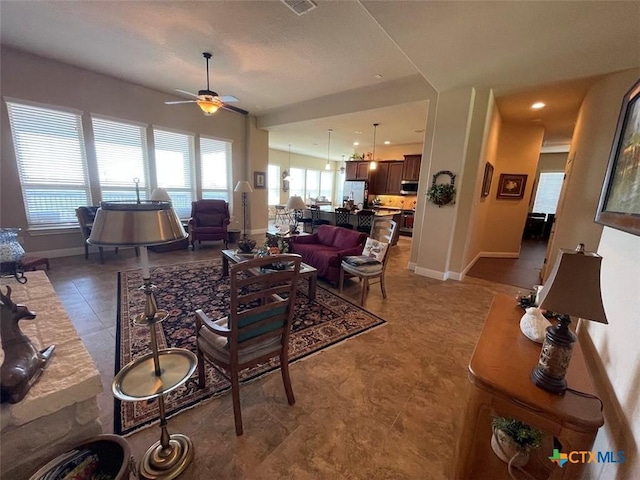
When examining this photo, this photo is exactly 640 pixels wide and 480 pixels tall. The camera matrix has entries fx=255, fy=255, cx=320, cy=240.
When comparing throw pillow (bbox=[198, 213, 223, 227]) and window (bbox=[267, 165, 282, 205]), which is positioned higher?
window (bbox=[267, 165, 282, 205])

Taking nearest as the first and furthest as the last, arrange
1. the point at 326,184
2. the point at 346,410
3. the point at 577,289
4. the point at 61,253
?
1. the point at 577,289
2. the point at 346,410
3. the point at 61,253
4. the point at 326,184

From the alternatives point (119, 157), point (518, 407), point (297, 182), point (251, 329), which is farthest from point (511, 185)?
point (297, 182)

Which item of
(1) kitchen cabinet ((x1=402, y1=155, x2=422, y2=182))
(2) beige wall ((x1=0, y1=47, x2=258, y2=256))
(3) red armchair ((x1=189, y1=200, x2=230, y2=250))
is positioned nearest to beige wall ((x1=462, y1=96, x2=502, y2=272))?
(1) kitchen cabinet ((x1=402, y1=155, x2=422, y2=182))

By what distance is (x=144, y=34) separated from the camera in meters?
3.18

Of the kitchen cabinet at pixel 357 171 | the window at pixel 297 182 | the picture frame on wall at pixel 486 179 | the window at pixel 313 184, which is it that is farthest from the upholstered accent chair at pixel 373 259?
the window at pixel 313 184

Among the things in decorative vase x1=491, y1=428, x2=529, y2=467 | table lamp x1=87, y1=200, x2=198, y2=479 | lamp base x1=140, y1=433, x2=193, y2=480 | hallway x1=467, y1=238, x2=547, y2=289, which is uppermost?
table lamp x1=87, y1=200, x2=198, y2=479

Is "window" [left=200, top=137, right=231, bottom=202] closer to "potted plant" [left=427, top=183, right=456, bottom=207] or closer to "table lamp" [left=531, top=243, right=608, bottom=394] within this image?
"potted plant" [left=427, top=183, right=456, bottom=207]

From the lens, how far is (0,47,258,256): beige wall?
12.6 ft

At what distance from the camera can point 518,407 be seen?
0.97 metres

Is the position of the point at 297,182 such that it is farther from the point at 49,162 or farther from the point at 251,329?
the point at 251,329

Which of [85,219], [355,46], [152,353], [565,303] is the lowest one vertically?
[152,353]

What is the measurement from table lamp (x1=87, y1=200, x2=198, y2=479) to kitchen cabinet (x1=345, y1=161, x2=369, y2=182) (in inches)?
329

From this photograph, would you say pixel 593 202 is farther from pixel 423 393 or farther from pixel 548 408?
pixel 548 408

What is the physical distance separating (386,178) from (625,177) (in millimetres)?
7792
